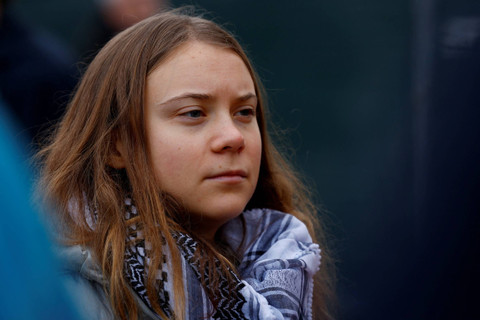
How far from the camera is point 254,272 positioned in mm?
1796

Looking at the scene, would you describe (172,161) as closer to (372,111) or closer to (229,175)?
(229,175)

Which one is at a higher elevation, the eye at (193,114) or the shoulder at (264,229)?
the eye at (193,114)

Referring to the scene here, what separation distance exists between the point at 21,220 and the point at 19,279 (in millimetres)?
96

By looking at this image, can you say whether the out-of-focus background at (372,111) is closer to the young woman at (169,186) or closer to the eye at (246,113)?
the young woman at (169,186)

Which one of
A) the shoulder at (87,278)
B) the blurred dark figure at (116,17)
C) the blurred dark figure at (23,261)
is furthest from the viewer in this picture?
the blurred dark figure at (116,17)

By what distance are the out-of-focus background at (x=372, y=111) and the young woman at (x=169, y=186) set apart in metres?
0.94

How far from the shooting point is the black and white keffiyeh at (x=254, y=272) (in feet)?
5.22

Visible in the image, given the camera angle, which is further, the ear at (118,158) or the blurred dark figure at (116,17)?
the blurred dark figure at (116,17)

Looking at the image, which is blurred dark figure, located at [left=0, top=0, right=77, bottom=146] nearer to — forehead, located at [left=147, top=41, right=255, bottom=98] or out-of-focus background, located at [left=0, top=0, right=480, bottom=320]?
out-of-focus background, located at [left=0, top=0, right=480, bottom=320]

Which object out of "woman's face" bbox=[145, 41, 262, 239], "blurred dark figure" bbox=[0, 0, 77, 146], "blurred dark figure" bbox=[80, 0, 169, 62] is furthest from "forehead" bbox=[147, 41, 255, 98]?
"blurred dark figure" bbox=[80, 0, 169, 62]

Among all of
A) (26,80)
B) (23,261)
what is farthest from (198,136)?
(26,80)

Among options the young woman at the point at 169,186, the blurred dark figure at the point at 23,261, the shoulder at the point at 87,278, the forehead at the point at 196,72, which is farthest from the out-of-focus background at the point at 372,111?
the blurred dark figure at the point at 23,261

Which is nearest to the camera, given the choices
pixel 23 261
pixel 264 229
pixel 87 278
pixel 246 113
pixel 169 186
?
pixel 23 261

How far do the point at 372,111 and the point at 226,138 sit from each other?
1.45 metres
